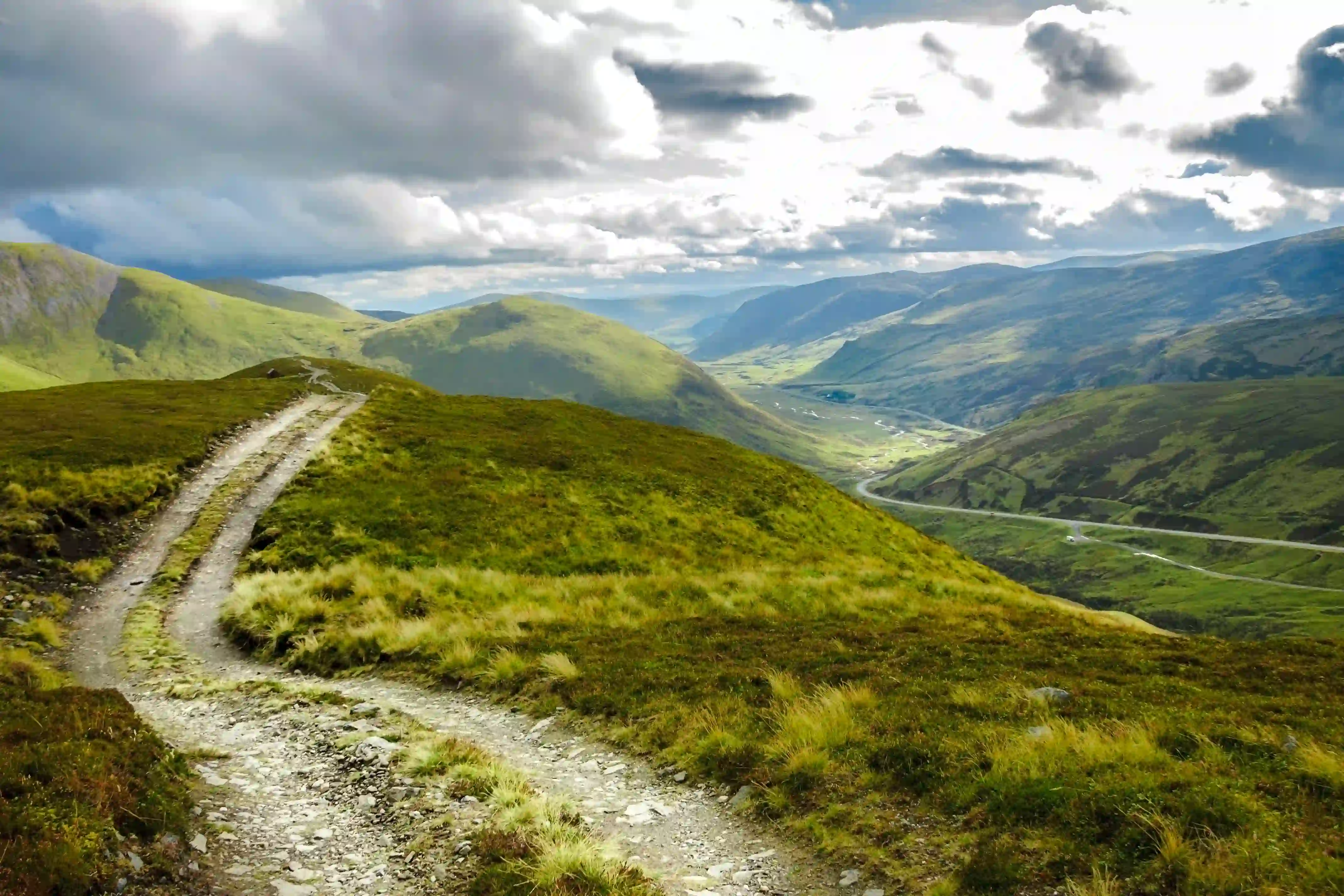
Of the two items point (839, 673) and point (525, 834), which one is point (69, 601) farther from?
point (839, 673)

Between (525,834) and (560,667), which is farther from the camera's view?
(560,667)

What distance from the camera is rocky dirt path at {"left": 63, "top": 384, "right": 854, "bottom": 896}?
9766 millimetres

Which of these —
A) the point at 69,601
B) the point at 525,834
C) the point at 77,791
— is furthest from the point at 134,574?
the point at 525,834

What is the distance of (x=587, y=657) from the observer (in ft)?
63.5

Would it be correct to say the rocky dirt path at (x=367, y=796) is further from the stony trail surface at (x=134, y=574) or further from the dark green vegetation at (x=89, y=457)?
the dark green vegetation at (x=89, y=457)

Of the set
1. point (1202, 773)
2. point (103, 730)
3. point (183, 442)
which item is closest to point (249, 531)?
point (183, 442)

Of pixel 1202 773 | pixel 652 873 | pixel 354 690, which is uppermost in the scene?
pixel 1202 773

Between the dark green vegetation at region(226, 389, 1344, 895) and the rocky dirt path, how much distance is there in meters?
0.87

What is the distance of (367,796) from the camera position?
40.2 ft

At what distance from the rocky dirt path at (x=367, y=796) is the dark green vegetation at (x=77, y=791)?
0.76m

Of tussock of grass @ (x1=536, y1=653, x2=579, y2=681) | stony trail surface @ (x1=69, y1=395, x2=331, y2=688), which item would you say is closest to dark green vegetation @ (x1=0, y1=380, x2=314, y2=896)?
stony trail surface @ (x1=69, y1=395, x2=331, y2=688)

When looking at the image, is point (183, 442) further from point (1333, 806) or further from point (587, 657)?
point (1333, 806)

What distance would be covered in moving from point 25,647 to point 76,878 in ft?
60.9

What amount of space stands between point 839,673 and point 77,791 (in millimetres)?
14520
